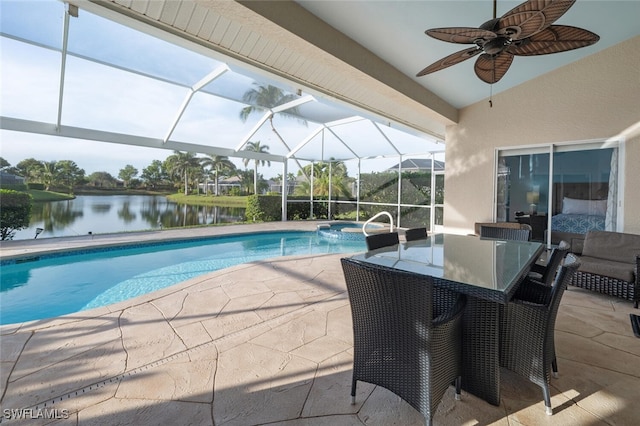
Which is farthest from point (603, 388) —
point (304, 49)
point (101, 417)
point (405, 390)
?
point (304, 49)

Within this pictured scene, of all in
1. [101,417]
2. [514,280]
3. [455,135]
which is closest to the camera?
[514,280]

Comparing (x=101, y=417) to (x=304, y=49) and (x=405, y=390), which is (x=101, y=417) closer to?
(x=405, y=390)

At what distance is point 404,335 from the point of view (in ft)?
5.37

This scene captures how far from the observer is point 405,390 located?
169 cm

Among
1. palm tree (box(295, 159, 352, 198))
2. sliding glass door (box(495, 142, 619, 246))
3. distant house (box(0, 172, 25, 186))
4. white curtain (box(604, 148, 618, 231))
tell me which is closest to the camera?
white curtain (box(604, 148, 618, 231))

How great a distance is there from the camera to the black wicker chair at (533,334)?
6.04ft

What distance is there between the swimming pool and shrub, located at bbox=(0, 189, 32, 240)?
7.88ft

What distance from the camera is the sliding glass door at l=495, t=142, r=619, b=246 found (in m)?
5.26

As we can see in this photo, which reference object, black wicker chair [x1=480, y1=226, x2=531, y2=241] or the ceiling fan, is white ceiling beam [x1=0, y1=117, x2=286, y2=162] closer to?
the ceiling fan

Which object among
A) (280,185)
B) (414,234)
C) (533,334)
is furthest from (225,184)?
(533,334)

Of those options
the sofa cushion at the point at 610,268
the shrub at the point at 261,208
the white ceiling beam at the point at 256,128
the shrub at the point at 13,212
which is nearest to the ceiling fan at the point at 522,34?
the sofa cushion at the point at 610,268

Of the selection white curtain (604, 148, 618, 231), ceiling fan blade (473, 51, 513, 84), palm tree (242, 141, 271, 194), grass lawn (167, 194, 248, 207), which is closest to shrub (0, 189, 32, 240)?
grass lawn (167, 194, 248, 207)

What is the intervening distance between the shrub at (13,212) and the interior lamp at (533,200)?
12.4m

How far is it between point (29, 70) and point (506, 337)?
9.02 meters
